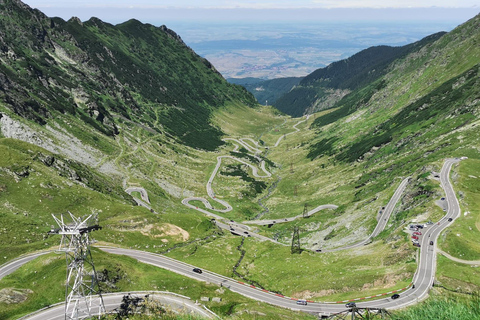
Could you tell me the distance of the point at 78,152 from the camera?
619 feet

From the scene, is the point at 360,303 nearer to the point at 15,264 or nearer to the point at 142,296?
the point at 142,296

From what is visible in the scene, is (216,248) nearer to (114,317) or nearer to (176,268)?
(176,268)

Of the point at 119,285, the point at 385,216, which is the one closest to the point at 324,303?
the point at 119,285

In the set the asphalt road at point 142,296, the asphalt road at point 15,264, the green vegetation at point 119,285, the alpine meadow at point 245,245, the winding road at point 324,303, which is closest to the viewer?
the asphalt road at point 142,296

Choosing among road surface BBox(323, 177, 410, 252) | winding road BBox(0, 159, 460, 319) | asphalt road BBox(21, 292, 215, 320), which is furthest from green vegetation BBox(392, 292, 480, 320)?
road surface BBox(323, 177, 410, 252)

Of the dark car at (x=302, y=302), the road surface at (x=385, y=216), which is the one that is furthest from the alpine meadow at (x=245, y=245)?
the road surface at (x=385, y=216)

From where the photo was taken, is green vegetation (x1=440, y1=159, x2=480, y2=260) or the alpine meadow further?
green vegetation (x1=440, y1=159, x2=480, y2=260)

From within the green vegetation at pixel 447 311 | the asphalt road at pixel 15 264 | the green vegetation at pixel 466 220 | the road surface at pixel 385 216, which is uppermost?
the green vegetation at pixel 447 311

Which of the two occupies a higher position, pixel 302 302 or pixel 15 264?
pixel 15 264

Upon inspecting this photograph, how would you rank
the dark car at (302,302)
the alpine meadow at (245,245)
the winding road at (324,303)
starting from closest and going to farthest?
the alpine meadow at (245,245) < the winding road at (324,303) < the dark car at (302,302)

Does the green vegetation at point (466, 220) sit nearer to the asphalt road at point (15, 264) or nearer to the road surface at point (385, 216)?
the road surface at point (385, 216)

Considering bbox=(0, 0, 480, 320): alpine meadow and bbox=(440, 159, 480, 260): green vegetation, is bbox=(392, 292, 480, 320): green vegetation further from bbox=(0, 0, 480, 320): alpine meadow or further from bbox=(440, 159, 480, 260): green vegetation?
bbox=(440, 159, 480, 260): green vegetation

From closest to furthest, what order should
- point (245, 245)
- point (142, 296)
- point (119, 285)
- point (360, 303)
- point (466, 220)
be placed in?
point (142, 296) < point (360, 303) < point (119, 285) < point (466, 220) < point (245, 245)

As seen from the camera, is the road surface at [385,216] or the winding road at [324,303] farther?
the road surface at [385,216]
